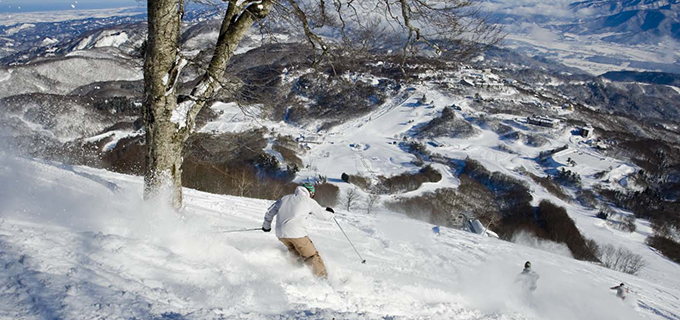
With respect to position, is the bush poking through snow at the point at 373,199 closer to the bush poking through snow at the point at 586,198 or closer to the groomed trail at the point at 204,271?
the bush poking through snow at the point at 586,198

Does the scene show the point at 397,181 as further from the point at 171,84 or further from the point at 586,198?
the point at 171,84

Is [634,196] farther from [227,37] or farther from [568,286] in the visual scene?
[227,37]

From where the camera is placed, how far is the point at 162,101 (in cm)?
462

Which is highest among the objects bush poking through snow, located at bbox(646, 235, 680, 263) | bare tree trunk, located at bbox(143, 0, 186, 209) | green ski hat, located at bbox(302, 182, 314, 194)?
bare tree trunk, located at bbox(143, 0, 186, 209)

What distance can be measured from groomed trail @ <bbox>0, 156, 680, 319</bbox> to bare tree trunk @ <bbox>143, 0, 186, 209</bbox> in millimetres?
403

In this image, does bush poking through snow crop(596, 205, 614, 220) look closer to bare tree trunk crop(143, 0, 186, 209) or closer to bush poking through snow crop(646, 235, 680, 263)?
bush poking through snow crop(646, 235, 680, 263)

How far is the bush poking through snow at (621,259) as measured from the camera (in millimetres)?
27875

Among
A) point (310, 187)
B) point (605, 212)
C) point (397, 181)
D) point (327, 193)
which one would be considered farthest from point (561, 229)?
point (310, 187)

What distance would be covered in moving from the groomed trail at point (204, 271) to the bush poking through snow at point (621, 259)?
24463mm

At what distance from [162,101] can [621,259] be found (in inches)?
1562

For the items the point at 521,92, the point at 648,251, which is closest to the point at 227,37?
the point at 648,251

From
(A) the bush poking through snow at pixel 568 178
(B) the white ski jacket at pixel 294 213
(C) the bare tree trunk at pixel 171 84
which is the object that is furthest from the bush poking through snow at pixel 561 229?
(C) the bare tree trunk at pixel 171 84

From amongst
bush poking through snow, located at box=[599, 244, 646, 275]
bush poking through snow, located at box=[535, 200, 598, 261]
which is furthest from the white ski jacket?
bush poking through snow, located at box=[535, 200, 598, 261]

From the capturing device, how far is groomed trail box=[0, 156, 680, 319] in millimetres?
2943
